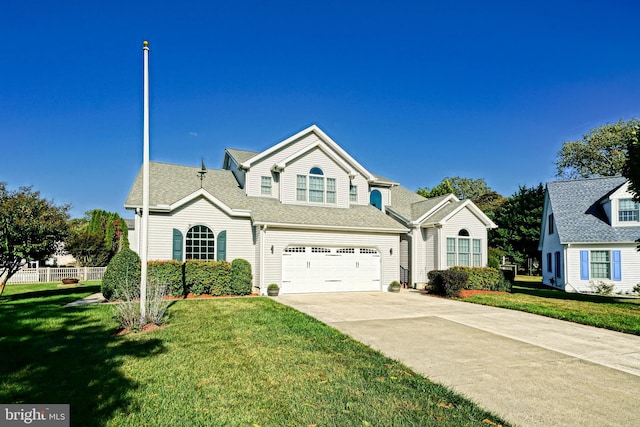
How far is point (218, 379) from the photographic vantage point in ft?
18.5

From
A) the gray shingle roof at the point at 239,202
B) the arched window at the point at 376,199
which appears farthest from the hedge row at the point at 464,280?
the arched window at the point at 376,199

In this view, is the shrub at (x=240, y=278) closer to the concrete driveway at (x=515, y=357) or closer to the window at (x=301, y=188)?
the concrete driveway at (x=515, y=357)

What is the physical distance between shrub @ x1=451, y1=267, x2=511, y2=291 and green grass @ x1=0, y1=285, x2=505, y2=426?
11887mm

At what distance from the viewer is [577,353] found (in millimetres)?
7473

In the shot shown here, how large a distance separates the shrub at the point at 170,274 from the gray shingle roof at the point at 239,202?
105 inches

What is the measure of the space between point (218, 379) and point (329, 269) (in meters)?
12.5

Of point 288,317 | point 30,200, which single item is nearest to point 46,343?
point 288,317

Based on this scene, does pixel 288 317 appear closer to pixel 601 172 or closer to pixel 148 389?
pixel 148 389

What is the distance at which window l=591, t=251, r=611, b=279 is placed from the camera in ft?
69.6

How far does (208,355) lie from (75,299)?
10664mm

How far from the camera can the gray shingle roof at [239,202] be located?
17.2m

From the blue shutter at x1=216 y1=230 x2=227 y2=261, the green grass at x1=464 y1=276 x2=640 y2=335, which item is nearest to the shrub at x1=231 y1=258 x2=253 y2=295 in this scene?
the blue shutter at x1=216 y1=230 x2=227 y2=261

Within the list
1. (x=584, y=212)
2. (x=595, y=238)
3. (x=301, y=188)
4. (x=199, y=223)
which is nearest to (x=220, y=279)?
(x=199, y=223)

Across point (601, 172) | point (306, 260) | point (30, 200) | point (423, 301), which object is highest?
point (601, 172)
